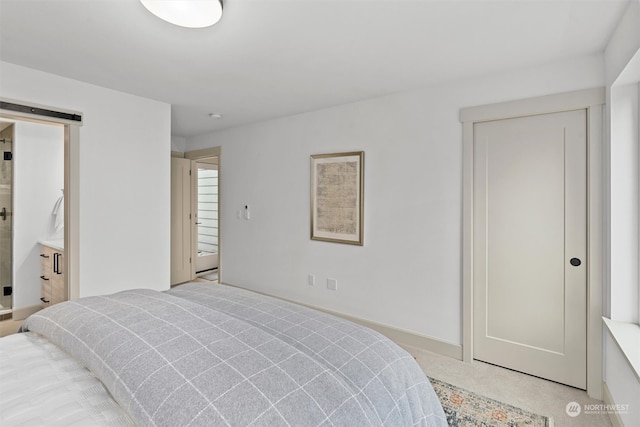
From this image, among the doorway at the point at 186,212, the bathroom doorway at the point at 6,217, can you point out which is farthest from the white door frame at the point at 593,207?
the bathroom doorway at the point at 6,217

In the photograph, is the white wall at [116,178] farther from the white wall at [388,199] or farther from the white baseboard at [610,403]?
the white baseboard at [610,403]

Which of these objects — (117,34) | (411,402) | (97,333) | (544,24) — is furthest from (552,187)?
(117,34)

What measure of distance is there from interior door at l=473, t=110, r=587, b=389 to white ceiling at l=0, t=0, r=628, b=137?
1.87ft

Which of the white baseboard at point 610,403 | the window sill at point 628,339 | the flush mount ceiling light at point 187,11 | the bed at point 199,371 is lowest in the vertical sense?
the white baseboard at point 610,403

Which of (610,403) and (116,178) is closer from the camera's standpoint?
(610,403)

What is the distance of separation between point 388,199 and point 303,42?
5.34 ft

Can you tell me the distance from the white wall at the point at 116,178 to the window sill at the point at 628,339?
364 cm

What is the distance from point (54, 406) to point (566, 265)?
9.67 feet

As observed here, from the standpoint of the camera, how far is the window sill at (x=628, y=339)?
1.58m

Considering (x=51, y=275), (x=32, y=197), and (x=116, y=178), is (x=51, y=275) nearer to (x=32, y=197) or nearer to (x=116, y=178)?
(x=32, y=197)

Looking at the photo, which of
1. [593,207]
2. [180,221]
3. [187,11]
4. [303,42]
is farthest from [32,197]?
[593,207]

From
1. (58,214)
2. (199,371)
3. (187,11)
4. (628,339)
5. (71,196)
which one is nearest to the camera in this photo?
(199,371)

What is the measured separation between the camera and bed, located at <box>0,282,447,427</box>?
0.91 metres

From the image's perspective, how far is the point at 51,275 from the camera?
→ 137 inches
